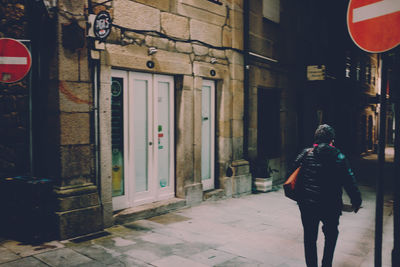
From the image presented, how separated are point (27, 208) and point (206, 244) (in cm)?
270

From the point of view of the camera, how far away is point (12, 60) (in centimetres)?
494

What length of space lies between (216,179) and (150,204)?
2304 mm

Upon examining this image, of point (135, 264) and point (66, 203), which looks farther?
point (66, 203)

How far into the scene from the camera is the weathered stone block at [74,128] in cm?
538

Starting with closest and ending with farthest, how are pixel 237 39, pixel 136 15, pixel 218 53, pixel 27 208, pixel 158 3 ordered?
pixel 27 208 < pixel 136 15 < pixel 158 3 < pixel 218 53 < pixel 237 39

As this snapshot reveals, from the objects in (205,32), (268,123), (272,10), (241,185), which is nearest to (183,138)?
(241,185)

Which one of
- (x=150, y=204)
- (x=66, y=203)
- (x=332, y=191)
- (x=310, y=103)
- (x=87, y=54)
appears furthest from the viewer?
(x=310, y=103)

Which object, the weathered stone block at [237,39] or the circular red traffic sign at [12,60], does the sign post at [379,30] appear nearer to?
the circular red traffic sign at [12,60]

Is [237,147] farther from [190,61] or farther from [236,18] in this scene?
[236,18]

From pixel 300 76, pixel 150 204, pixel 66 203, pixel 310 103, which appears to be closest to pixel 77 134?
pixel 66 203

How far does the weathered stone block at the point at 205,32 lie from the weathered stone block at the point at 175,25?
19 cm

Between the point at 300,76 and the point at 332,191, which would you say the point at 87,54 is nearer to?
the point at 332,191

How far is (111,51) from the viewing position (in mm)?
6051

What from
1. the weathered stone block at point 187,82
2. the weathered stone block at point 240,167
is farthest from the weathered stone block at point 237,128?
the weathered stone block at point 187,82
